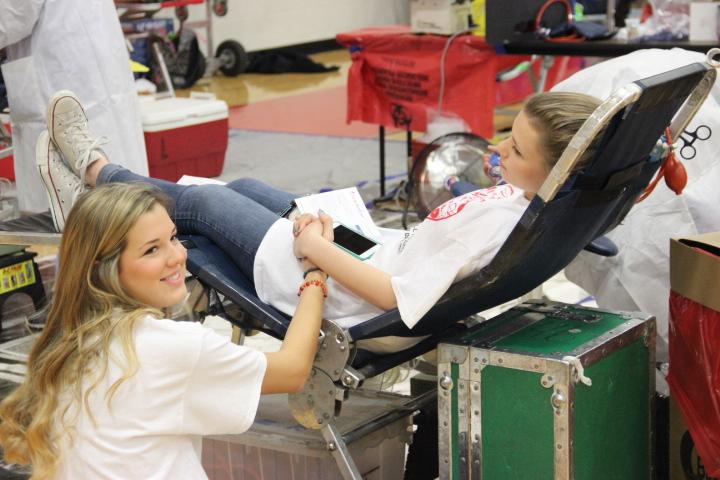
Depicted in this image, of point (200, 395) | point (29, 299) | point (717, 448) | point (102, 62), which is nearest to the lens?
point (200, 395)

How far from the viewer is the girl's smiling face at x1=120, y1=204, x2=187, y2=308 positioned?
175 centimetres

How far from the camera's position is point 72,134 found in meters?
2.93

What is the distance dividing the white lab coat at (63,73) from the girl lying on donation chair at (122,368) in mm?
1939

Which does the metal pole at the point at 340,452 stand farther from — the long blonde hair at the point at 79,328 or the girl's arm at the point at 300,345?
the long blonde hair at the point at 79,328

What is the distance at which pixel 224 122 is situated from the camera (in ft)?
18.7

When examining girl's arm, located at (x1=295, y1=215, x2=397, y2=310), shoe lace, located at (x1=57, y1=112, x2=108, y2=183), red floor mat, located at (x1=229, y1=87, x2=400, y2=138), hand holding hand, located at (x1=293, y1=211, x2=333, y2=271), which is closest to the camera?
girl's arm, located at (x1=295, y1=215, x2=397, y2=310)

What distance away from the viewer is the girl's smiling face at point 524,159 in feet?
6.64

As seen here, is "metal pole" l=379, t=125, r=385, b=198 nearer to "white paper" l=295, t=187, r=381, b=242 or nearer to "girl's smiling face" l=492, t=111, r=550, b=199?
"white paper" l=295, t=187, r=381, b=242

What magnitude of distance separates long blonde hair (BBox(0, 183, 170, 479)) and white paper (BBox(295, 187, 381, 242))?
2.36 feet

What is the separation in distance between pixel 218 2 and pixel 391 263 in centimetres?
707

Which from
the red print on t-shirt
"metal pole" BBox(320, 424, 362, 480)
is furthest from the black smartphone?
"metal pole" BBox(320, 424, 362, 480)

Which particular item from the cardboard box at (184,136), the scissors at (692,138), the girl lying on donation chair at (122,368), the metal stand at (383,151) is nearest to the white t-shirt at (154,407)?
the girl lying on donation chair at (122,368)

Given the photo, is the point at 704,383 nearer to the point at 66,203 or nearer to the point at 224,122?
the point at 66,203

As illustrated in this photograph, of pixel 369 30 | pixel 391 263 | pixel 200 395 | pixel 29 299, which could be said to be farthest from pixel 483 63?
pixel 200 395
